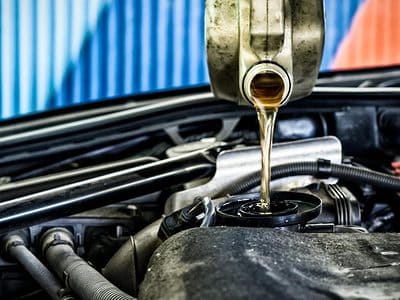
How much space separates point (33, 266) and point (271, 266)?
507mm

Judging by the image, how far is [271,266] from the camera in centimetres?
70

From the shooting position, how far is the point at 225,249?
726 mm

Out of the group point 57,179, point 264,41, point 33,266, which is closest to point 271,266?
point 264,41

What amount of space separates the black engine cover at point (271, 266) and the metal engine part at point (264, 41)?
22cm

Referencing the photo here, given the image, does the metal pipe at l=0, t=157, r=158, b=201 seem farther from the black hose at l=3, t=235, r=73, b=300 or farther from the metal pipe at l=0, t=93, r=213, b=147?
the metal pipe at l=0, t=93, r=213, b=147

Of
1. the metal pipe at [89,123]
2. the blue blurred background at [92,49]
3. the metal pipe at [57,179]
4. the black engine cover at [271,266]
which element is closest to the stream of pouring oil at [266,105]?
the black engine cover at [271,266]

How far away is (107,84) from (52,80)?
0.33 meters

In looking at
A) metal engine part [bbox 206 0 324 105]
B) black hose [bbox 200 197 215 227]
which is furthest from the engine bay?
metal engine part [bbox 206 0 324 105]

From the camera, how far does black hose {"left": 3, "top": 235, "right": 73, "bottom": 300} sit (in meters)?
1.00

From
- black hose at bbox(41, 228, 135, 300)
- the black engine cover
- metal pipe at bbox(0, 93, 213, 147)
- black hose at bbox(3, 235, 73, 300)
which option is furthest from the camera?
metal pipe at bbox(0, 93, 213, 147)

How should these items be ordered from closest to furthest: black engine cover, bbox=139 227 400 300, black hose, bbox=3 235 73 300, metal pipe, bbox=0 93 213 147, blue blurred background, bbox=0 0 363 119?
black engine cover, bbox=139 227 400 300
black hose, bbox=3 235 73 300
metal pipe, bbox=0 93 213 147
blue blurred background, bbox=0 0 363 119

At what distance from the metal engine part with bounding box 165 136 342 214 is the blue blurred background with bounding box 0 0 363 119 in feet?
8.75

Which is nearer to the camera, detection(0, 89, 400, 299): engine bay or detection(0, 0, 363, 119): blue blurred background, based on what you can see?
detection(0, 89, 400, 299): engine bay

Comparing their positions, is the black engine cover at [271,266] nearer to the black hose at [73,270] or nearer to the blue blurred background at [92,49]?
the black hose at [73,270]
